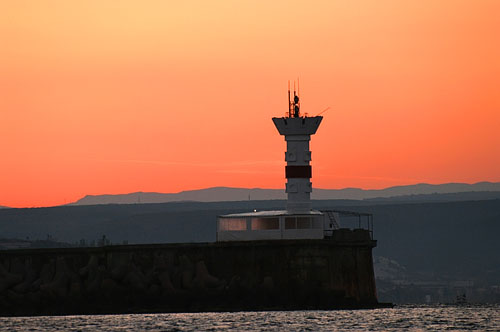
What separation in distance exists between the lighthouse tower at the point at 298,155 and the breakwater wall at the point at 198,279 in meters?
4.07

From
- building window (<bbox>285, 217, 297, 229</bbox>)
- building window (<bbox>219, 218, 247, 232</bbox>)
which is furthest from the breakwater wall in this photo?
building window (<bbox>219, 218, 247, 232</bbox>)

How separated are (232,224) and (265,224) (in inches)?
92.6

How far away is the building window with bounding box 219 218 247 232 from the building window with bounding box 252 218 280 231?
675mm

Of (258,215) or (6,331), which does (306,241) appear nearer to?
(258,215)

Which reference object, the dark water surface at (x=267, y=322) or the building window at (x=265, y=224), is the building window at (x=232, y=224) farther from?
the dark water surface at (x=267, y=322)

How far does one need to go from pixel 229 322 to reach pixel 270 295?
34.8 ft

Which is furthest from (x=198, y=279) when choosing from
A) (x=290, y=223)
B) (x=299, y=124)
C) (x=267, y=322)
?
(x=299, y=124)

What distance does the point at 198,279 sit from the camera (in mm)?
91375

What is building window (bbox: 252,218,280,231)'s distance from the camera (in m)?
95.3

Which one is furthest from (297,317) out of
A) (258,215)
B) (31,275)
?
(31,275)

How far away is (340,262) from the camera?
93.1 metres

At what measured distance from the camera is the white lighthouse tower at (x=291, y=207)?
9512cm

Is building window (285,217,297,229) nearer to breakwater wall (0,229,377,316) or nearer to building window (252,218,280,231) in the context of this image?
building window (252,218,280,231)

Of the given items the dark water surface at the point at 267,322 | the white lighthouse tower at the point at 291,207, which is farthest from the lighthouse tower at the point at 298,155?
the dark water surface at the point at 267,322
